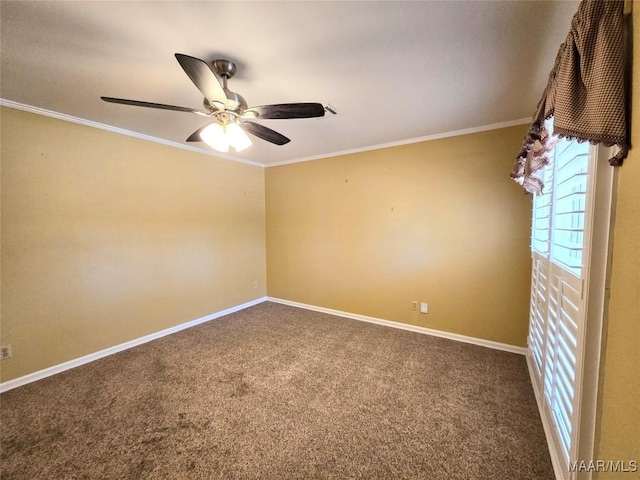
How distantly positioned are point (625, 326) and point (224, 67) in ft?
7.41

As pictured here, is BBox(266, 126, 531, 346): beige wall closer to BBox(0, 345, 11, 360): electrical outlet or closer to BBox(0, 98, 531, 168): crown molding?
BBox(0, 98, 531, 168): crown molding

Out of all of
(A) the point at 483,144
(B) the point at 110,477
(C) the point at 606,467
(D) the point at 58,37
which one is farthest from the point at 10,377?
(A) the point at 483,144

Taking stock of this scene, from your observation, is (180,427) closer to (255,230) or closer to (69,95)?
(69,95)

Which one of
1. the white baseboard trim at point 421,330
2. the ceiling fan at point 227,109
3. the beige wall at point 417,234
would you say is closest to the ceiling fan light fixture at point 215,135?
the ceiling fan at point 227,109

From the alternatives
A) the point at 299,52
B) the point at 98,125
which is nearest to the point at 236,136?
the point at 299,52

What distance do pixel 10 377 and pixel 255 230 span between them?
3001 mm

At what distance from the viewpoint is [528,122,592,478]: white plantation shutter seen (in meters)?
1.16

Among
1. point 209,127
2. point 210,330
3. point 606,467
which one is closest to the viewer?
point 606,467

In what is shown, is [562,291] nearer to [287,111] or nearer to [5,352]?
[287,111]

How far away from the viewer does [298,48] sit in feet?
5.02

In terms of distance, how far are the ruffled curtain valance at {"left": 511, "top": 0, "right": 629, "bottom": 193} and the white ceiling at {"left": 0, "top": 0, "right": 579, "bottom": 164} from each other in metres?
0.45

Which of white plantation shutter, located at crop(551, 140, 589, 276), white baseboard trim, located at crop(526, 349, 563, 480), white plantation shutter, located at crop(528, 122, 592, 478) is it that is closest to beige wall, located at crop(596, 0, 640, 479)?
white plantation shutter, located at crop(528, 122, 592, 478)

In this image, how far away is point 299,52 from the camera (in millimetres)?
1565

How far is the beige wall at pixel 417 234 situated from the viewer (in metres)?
2.73
